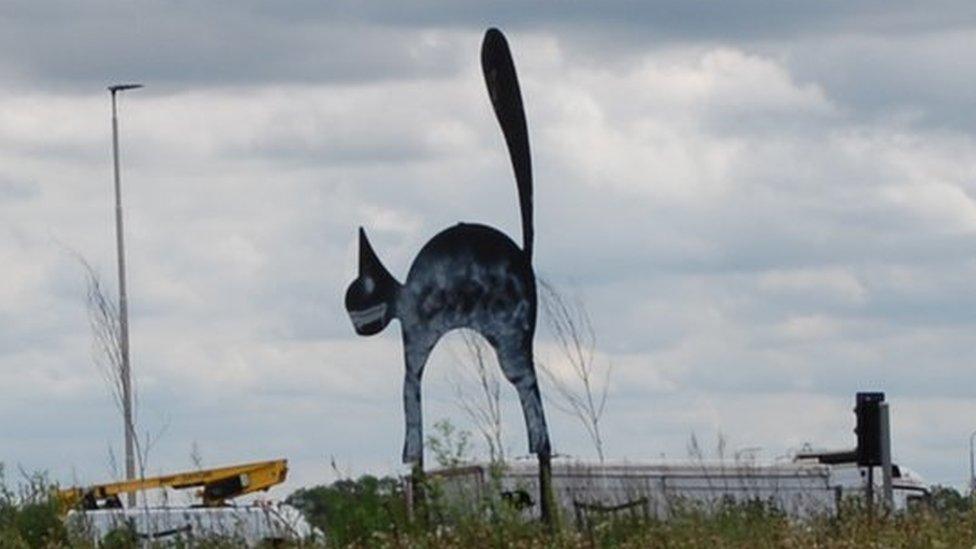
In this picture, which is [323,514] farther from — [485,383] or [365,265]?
[365,265]

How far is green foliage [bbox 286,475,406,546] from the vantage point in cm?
1880

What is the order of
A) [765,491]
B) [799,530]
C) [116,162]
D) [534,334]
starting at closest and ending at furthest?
[799,530] < [534,334] < [765,491] < [116,162]

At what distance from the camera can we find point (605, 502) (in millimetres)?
20328

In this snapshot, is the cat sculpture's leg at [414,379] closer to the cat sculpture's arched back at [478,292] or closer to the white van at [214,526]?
the cat sculpture's arched back at [478,292]

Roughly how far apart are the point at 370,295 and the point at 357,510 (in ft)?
16.0

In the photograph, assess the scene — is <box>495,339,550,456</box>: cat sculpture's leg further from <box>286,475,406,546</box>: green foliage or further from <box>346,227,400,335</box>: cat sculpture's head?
<box>286,475,406,546</box>: green foliage

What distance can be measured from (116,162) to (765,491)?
2884 centimetres

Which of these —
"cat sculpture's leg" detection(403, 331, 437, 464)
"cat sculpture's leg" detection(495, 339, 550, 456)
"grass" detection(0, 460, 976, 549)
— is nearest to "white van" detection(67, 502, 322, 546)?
"grass" detection(0, 460, 976, 549)

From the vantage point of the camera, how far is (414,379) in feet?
77.8

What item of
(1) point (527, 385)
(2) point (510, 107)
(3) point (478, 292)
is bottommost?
(1) point (527, 385)

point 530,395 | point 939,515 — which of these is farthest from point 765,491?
point 939,515

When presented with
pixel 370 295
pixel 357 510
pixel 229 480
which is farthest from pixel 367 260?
pixel 229 480

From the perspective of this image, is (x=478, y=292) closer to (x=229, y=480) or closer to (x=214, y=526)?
(x=214, y=526)

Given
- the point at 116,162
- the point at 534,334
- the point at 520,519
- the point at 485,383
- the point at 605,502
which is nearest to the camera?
the point at 520,519
